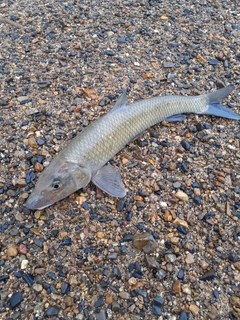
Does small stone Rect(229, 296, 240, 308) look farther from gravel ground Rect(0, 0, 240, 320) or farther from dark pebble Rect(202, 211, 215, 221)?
dark pebble Rect(202, 211, 215, 221)

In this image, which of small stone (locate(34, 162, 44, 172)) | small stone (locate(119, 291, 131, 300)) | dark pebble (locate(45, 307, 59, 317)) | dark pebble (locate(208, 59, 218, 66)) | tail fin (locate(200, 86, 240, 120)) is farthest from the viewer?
dark pebble (locate(208, 59, 218, 66))

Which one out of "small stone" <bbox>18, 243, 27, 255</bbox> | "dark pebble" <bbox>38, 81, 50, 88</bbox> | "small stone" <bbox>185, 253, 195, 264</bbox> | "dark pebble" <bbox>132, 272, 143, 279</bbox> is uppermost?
"dark pebble" <bbox>38, 81, 50, 88</bbox>

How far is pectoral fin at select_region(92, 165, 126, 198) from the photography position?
3.41m

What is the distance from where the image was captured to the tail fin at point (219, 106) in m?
4.32

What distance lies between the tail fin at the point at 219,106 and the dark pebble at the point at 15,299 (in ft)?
9.43

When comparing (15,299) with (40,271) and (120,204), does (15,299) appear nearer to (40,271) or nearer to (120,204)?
(40,271)

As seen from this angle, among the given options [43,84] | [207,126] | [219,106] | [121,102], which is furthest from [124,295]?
[43,84]

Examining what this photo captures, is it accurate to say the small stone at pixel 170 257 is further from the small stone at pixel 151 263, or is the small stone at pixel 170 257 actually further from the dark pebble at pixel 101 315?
the dark pebble at pixel 101 315

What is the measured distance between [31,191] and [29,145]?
0.59 m

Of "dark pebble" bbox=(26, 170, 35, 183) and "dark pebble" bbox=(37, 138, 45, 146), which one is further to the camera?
"dark pebble" bbox=(37, 138, 45, 146)

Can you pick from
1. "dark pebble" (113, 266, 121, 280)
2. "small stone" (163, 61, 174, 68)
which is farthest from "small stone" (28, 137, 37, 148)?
"small stone" (163, 61, 174, 68)

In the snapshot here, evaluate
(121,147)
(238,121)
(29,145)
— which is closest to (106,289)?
(121,147)

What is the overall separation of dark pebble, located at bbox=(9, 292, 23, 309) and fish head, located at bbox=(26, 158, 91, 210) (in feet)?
2.37

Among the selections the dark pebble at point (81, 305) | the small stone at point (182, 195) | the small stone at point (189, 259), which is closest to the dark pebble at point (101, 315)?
the dark pebble at point (81, 305)
